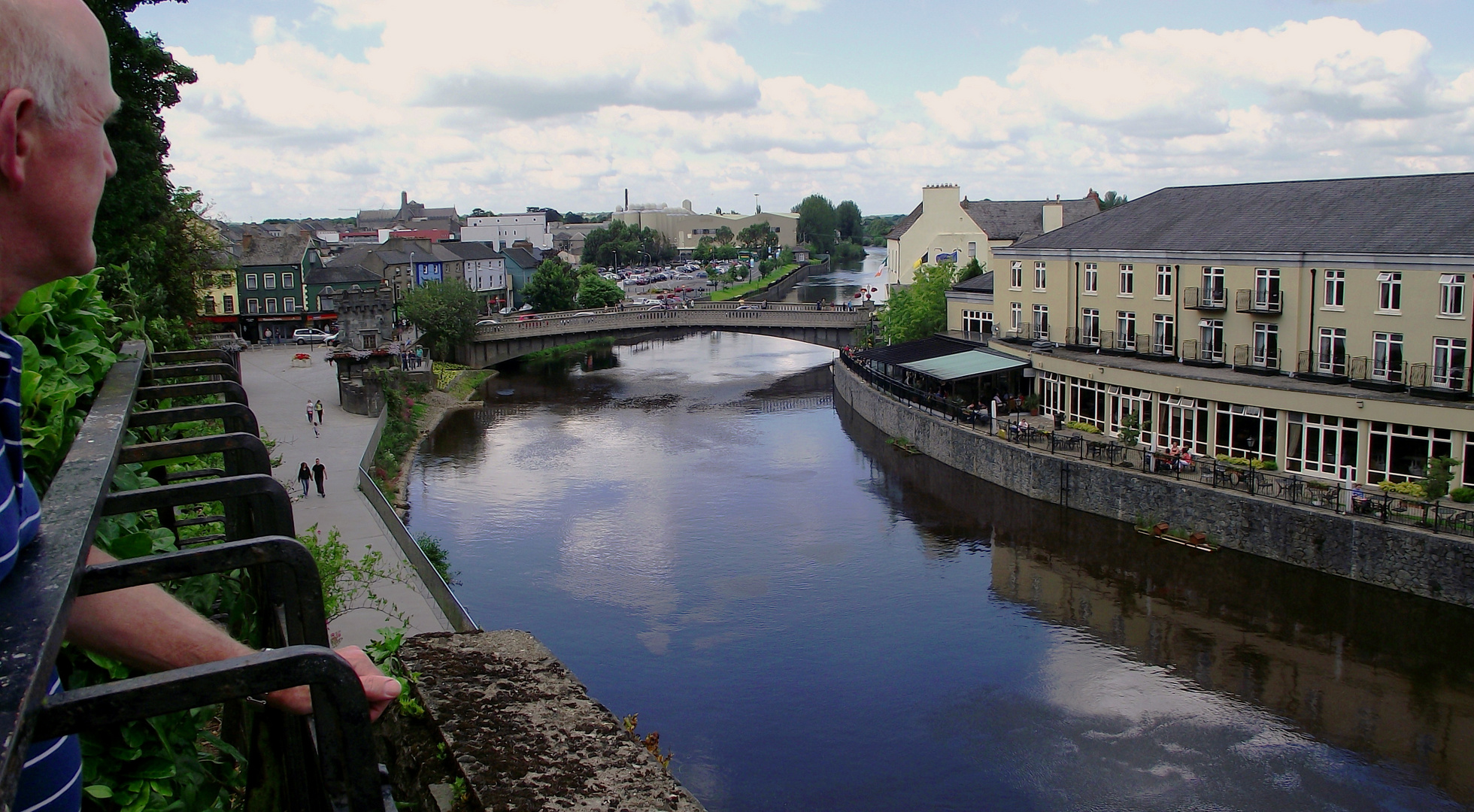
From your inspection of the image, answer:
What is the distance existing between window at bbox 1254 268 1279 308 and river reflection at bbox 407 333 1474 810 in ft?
24.5

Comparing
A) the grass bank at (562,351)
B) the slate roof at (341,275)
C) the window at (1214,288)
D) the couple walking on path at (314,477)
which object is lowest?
the couple walking on path at (314,477)

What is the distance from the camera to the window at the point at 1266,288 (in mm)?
29891

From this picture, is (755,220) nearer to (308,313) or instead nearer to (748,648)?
(308,313)

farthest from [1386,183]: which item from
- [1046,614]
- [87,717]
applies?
[87,717]

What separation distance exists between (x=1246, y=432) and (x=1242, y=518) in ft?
14.3

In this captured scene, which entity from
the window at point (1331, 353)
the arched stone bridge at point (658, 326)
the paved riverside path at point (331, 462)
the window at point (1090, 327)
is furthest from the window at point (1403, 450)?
the arched stone bridge at point (658, 326)

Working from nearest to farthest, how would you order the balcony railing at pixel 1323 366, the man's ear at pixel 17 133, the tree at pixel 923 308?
the man's ear at pixel 17 133 → the balcony railing at pixel 1323 366 → the tree at pixel 923 308

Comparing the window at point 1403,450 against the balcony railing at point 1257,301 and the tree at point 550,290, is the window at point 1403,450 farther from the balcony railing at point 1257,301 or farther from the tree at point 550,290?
the tree at point 550,290

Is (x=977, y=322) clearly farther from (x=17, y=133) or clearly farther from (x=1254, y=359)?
(x=17, y=133)

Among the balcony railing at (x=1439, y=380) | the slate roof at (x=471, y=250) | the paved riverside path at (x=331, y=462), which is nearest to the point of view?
the paved riverside path at (x=331, y=462)

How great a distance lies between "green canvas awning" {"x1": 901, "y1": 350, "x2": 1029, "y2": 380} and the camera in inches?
1547

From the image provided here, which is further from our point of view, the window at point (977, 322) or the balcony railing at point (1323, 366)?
the window at point (977, 322)

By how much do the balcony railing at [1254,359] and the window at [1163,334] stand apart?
2.52 m

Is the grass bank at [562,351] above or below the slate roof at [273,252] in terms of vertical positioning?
below
